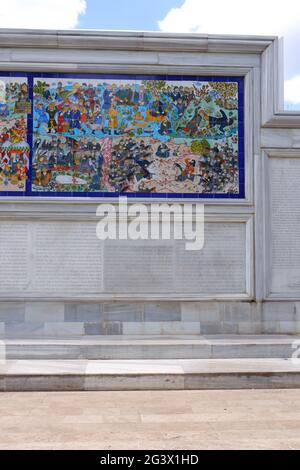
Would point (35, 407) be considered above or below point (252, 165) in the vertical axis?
below

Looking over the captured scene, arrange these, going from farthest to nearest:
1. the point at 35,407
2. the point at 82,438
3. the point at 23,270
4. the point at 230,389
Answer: the point at 23,270 < the point at 230,389 < the point at 35,407 < the point at 82,438

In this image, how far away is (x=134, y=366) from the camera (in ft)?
25.0

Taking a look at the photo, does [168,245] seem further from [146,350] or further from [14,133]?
[14,133]

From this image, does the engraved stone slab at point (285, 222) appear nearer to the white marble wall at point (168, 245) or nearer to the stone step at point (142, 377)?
the white marble wall at point (168, 245)

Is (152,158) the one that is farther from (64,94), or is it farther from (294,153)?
(294,153)

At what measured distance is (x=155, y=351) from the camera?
27.8 ft

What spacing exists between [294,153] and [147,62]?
323 cm

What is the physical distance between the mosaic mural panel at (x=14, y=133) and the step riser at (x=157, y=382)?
4.12 meters

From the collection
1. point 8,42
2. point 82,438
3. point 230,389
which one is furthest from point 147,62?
point 82,438

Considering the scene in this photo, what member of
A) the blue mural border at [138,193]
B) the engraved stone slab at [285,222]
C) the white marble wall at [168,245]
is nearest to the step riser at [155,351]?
the white marble wall at [168,245]
